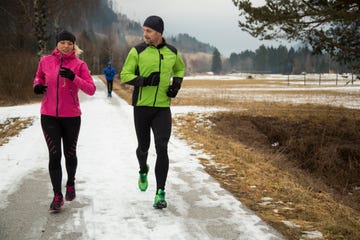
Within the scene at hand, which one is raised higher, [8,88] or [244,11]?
[244,11]

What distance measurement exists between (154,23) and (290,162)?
6566mm

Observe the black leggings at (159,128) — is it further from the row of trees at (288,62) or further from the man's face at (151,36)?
the row of trees at (288,62)

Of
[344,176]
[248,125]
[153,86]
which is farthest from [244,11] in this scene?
[153,86]

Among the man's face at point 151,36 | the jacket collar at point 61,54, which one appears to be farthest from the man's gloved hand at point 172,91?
the jacket collar at point 61,54

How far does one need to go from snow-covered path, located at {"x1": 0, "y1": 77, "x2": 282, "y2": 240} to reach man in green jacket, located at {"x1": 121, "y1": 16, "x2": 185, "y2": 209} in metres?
0.46

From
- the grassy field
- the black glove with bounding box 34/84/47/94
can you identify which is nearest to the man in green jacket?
the black glove with bounding box 34/84/47/94

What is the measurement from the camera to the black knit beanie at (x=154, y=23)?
13.4 feet

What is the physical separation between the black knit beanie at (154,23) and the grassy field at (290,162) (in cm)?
238

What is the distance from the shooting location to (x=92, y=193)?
479 cm

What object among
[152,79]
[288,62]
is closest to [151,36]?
[152,79]

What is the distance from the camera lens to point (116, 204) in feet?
14.4

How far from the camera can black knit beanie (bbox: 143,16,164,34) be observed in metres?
4.07

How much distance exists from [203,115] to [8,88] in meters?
11.1

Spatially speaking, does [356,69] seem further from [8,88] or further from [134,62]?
[8,88]
